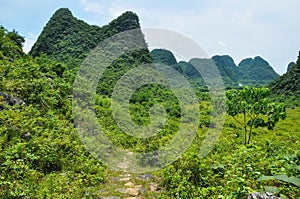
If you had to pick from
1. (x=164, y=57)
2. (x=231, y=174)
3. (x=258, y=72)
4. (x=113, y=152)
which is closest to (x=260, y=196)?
(x=231, y=174)

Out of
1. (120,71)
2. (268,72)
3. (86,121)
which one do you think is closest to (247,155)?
(86,121)

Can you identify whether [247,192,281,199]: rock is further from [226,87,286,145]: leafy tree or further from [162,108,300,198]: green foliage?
[226,87,286,145]: leafy tree

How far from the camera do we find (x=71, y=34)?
102ft

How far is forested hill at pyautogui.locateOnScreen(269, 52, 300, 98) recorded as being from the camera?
30.3 meters

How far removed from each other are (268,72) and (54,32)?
67300 mm

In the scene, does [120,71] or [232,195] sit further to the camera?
[120,71]

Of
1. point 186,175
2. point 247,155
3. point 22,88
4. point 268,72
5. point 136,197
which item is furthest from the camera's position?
point 268,72

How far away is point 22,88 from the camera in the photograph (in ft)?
27.9

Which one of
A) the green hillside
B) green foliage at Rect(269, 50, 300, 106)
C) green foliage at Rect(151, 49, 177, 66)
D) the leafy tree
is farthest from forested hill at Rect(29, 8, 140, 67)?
the leafy tree

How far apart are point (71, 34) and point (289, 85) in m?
25.6

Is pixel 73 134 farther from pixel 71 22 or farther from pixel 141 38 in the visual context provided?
pixel 71 22

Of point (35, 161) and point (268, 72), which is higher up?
point (268, 72)

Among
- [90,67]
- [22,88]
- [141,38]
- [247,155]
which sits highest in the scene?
[141,38]

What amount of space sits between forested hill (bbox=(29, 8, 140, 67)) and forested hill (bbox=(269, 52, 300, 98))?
1811 centimetres
